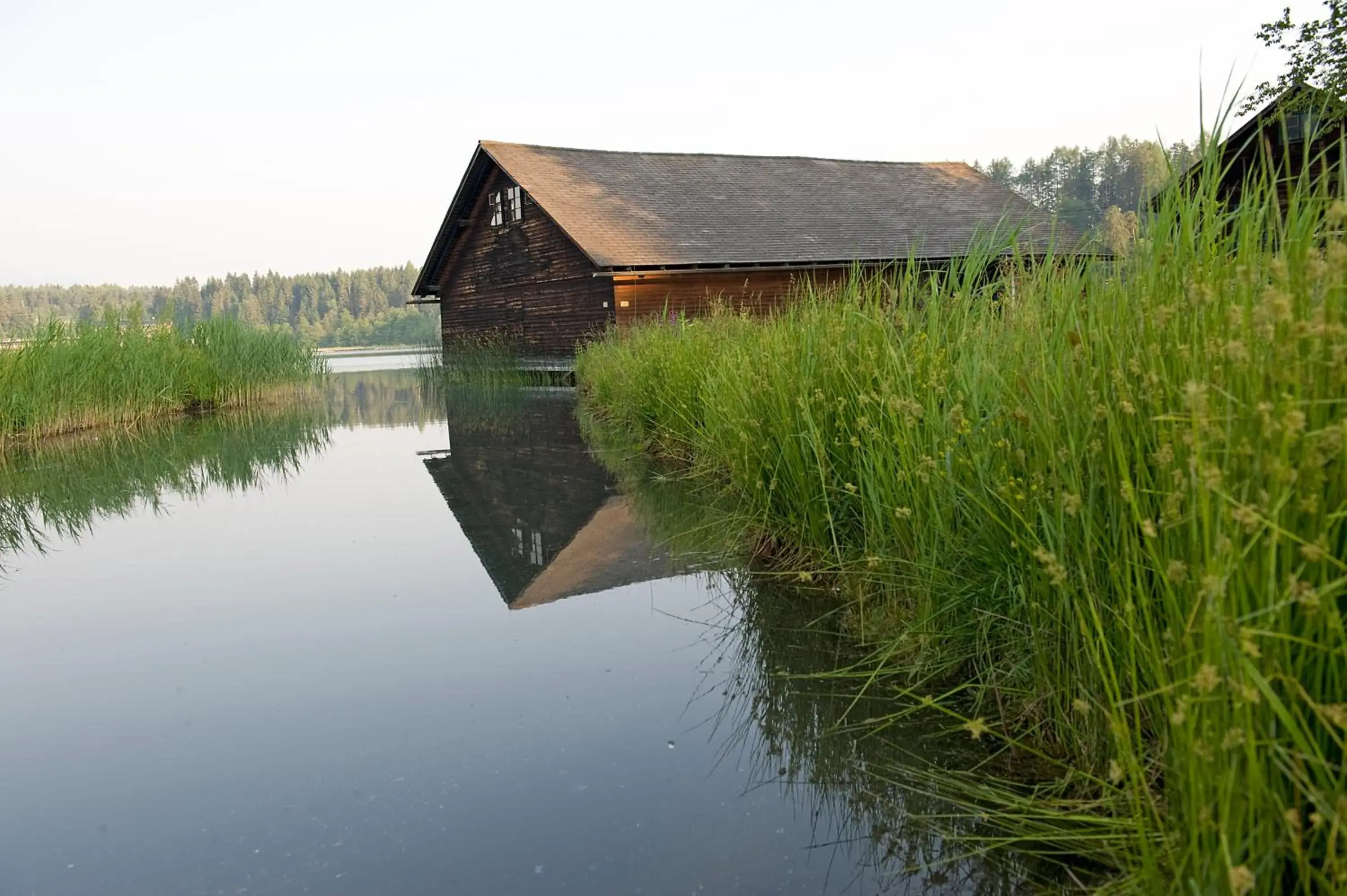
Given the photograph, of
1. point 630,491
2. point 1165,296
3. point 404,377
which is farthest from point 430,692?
point 404,377

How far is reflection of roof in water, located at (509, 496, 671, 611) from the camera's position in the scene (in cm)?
565

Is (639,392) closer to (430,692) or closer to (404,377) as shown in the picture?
(430,692)

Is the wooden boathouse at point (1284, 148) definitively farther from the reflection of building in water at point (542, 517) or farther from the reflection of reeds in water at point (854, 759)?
the reflection of building in water at point (542, 517)

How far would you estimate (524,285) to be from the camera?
24.5m

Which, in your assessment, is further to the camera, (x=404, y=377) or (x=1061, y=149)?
(x=1061, y=149)

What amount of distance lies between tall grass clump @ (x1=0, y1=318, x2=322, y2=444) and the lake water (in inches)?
233

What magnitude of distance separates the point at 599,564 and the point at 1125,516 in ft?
13.4

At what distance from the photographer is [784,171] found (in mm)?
27406

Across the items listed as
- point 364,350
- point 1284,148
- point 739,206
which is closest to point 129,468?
point 1284,148

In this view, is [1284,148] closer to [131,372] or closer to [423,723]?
[423,723]

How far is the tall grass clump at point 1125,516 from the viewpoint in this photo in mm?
1758

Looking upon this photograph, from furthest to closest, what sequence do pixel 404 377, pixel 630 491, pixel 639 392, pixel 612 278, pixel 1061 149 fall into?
pixel 1061 149 < pixel 404 377 < pixel 612 278 < pixel 639 392 < pixel 630 491

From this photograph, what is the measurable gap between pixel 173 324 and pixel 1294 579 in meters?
19.1

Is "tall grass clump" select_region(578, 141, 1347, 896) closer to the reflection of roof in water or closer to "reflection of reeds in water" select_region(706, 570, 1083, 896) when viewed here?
"reflection of reeds in water" select_region(706, 570, 1083, 896)
